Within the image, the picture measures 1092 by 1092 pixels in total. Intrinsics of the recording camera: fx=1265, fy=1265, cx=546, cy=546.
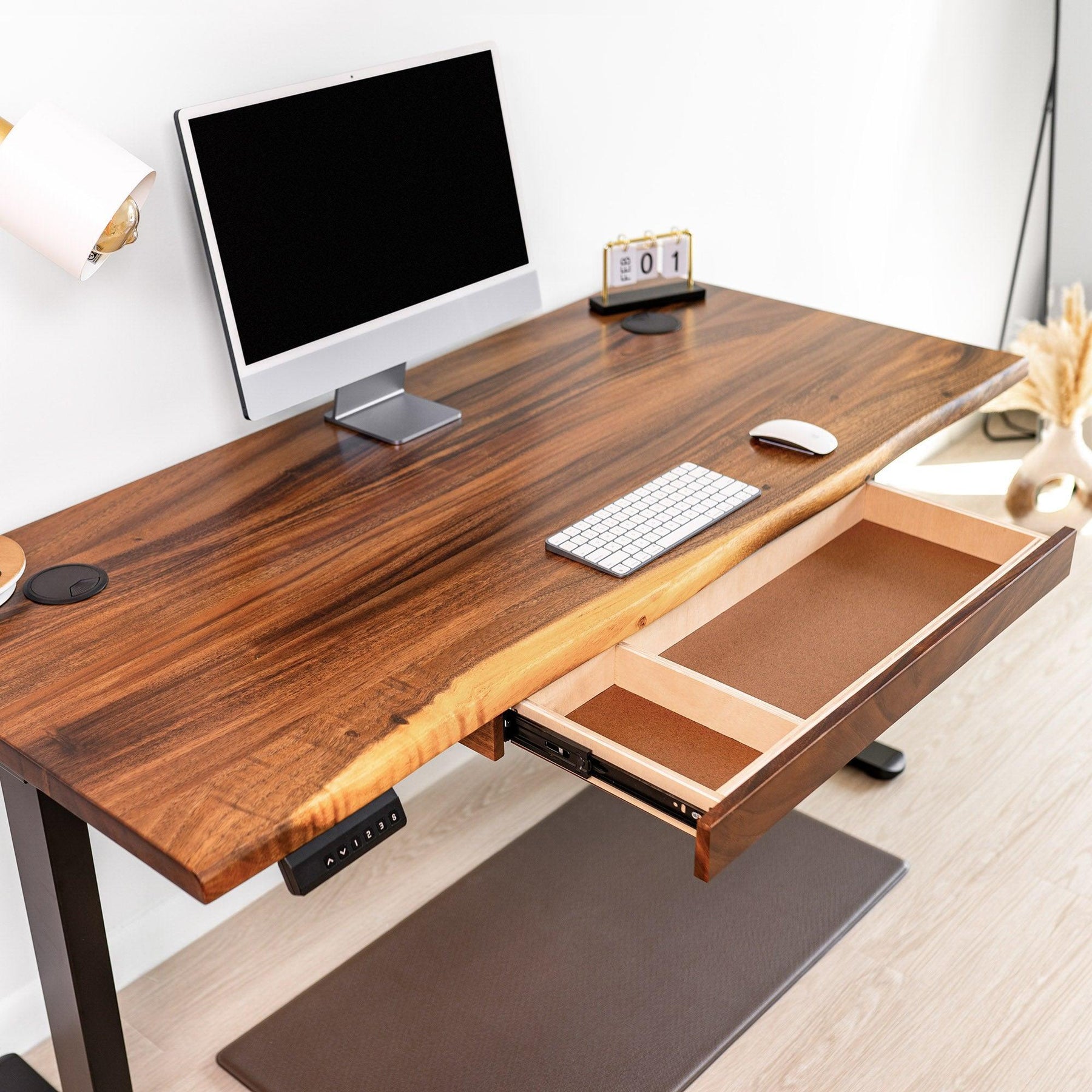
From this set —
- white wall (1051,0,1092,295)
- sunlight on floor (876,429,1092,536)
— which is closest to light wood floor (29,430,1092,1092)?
sunlight on floor (876,429,1092,536)

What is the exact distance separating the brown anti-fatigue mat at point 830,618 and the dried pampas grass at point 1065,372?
4.21ft

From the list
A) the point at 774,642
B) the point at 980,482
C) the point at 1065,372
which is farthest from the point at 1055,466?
the point at 774,642

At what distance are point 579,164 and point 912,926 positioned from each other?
1.34m

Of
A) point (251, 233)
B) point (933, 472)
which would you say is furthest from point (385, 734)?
point (933, 472)

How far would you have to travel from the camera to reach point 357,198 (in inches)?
61.8

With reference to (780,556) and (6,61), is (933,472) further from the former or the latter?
(6,61)

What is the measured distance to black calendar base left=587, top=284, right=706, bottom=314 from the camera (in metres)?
2.10

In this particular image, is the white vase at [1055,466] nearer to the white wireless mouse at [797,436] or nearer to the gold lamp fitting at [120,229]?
the white wireless mouse at [797,436]

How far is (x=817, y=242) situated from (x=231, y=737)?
201 centimetres

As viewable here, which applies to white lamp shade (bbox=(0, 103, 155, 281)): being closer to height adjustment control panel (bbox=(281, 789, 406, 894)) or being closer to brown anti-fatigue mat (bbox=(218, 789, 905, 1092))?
height adjustment control panel (bbox=(281, 789, 406, 894))

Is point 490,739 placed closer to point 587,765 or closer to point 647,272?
point 587,765

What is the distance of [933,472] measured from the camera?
3252 mm

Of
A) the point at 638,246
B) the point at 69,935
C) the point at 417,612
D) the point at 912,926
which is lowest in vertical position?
the point at 912,926

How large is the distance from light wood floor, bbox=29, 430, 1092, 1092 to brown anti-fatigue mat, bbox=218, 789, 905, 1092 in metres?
0.04
